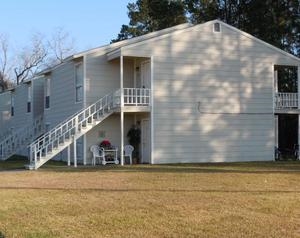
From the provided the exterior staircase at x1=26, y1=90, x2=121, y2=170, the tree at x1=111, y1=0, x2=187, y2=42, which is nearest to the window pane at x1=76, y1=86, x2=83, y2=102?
the exterior staircase at x1=26, y1=90, x2=121, y2=170

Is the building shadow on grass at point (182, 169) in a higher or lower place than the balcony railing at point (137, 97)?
lower

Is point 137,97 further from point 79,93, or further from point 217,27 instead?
point 217,27

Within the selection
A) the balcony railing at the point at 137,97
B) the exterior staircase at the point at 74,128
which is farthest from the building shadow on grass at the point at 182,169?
the balcony railing at the point at 137,97

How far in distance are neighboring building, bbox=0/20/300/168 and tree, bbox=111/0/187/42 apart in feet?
55.1

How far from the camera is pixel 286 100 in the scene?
1188 inches

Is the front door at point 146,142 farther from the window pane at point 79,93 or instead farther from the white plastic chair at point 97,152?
the window pane at point 79,93

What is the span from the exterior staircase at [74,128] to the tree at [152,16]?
20235mm

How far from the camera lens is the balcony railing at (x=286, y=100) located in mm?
29875

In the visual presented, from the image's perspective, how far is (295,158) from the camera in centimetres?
→ 3038

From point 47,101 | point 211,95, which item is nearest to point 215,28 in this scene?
point 211,95

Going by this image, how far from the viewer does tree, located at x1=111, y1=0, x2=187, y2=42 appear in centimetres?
4578

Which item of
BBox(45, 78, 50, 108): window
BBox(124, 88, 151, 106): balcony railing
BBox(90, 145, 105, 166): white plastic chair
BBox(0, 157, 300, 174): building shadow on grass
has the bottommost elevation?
BBox(0, 157, 300, 174): building shadow on grass

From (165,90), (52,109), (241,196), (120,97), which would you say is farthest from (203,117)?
(241,196)

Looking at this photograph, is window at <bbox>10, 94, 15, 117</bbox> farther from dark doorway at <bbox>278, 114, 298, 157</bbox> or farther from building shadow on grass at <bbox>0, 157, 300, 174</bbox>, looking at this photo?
building shadow on grass at <bbox>0, 157, 300, 174</bbox>
